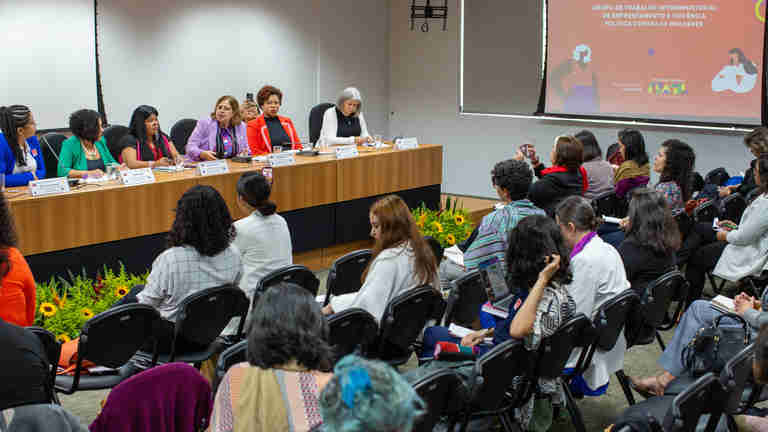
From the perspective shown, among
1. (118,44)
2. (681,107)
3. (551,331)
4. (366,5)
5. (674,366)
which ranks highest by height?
(366,5)

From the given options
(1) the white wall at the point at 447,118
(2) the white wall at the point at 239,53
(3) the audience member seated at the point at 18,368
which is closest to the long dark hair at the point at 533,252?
(3) the audience member seated at the point at 18,368

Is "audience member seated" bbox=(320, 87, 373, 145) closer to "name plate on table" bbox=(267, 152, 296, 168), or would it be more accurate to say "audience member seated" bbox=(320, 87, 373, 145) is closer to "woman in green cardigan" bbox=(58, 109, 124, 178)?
"name plate on table" bbox=(267, 152, 296, 168)

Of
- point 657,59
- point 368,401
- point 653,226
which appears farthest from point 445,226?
point 368,401

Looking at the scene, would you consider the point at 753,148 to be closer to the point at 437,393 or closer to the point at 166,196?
the point at 166,196

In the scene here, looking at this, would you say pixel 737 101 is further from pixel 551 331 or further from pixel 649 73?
pixel 551 331

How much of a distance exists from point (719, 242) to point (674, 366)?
2.50 metres

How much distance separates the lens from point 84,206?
15.8 ft

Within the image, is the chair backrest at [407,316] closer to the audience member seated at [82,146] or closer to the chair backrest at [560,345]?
the chair backrest at [560,345]

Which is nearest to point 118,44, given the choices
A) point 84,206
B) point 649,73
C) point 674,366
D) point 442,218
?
point 84,206

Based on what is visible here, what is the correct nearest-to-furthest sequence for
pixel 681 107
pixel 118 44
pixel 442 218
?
pixel 442 218, pixel 118 44, pixel 681 107

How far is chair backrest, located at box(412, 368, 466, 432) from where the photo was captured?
94.6 inches

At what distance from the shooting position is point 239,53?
865 cm

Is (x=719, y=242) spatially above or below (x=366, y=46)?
below

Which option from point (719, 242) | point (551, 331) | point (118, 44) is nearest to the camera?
point (551, 331)
